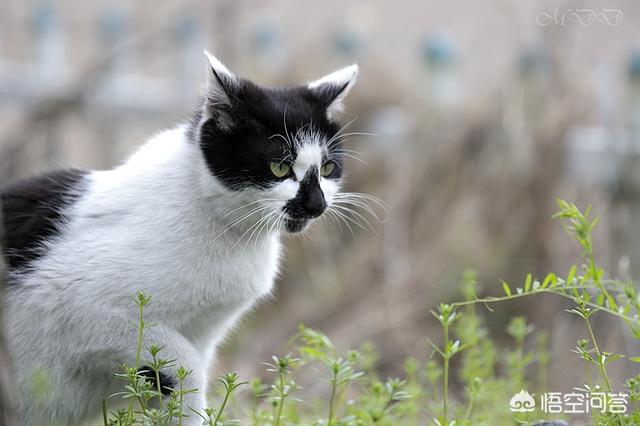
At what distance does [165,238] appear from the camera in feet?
8.09

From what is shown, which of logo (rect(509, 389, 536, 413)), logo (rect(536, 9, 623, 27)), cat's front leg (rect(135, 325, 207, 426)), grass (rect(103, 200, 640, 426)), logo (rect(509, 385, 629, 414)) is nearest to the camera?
grass (rect(103, 200, 640, 426))

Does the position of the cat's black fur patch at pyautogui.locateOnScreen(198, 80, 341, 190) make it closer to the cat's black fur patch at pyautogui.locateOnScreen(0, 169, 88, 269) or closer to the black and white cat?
the black and white cat

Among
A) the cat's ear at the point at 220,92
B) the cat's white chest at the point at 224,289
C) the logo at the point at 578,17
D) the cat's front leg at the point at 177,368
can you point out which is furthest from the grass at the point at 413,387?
the logo at the point at 578,17

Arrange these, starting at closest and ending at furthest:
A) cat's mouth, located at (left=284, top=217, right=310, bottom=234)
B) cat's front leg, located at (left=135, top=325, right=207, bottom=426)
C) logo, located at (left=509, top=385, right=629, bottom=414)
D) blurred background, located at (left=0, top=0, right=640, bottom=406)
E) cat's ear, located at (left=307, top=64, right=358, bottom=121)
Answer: logo, located at (left=509, top=385, right=629, bottom=414) < cat's front leg, located at (left=135, top=325, right=207, bottom=426) < cat's mouth, located at (left=284, top=217, right=310, bottom=234) < cat's ear, located at (left=307, top=64, right=358, bottom=121) < blurred background, located at (left=0, top=0, right=640, bottom=406)

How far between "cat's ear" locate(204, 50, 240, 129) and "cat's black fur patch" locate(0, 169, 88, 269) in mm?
459

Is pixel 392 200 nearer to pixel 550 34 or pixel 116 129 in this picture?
pixel 550 34

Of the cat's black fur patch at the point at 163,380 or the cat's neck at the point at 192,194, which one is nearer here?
the cat's black fur patch at the point at 163,380

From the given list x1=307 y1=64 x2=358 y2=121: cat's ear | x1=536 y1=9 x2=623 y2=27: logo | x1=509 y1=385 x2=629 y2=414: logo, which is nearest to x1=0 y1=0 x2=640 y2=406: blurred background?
x1=536 y1=9 x2=623 y2=27: logo

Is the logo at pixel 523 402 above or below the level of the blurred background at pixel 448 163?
below

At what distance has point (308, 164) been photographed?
255 cm

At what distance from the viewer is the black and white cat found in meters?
2.40

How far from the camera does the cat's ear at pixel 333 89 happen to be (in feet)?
9.05

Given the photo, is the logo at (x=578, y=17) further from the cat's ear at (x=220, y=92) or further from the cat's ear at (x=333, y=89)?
the cat's ear at (x=220, y=92)

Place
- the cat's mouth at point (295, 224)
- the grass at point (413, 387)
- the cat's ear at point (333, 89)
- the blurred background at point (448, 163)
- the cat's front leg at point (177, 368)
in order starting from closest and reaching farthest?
1. the grass at point (413, 387)
2. the cat's front leg at point (177, 368)
3. the cat's mouth at point (295, 224)
4. the cat's ear at point (333, 89)
5. the blurred background at point (448, 163)
